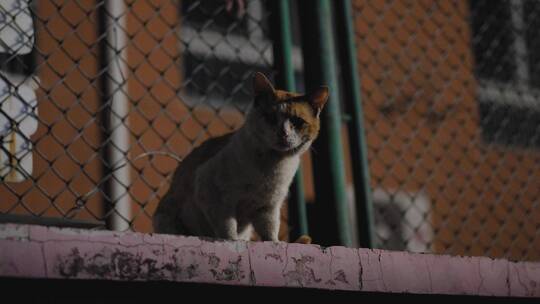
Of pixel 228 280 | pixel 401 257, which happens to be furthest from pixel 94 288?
pixel 401 257

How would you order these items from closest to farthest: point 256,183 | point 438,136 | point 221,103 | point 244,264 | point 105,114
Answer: point 244,264
point 256,183
point 105,114
point 221,103
point 438,136

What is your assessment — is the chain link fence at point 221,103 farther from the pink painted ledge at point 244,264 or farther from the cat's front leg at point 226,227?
the pink painted ledge at point 244,264

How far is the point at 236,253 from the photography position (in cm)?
121

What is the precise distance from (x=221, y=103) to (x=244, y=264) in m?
2.66

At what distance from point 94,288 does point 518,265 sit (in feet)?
2.85

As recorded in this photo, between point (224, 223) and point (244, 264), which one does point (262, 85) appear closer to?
point (224, 223)

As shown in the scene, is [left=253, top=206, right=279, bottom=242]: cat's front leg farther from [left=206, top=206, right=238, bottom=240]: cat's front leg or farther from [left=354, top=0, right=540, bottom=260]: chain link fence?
[left=354, top=0, right=540, bottom=260]: chain link fence

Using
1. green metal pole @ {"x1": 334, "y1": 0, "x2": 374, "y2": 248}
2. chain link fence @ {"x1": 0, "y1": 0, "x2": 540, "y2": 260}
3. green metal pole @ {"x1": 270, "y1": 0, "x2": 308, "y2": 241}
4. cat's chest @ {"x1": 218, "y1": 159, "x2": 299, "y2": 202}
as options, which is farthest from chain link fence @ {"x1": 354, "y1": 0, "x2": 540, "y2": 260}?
cat's chest @ {"x1": 218, "y1": 159, "x2": 299, "y2": 202}

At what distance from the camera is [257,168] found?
1753 mm

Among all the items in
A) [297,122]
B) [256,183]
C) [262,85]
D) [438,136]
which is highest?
[262,85]

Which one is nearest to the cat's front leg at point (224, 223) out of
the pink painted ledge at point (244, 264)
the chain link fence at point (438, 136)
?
the pink painted ledge at point (244, 264)

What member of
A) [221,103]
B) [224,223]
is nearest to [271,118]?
[224,223]

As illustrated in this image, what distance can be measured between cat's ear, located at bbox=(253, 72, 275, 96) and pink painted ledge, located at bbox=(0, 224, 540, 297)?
0.65 metres

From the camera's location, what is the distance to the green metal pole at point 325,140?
1.73 meters
